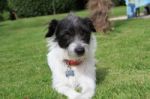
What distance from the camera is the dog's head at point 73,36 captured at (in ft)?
19.8

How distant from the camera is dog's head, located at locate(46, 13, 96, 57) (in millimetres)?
6047

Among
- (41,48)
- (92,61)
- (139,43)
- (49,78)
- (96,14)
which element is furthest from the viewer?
(96,14)

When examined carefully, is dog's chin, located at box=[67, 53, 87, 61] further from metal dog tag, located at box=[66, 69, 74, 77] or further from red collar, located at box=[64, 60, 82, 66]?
metal dog tag, located at box=[66, 69, 74, 77]

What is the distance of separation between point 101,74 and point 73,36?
1946 millimetres

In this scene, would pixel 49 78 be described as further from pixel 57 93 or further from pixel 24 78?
pixel 57 93

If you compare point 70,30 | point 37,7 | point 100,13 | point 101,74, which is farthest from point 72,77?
point 37,7

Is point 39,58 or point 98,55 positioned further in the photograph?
point 39,58

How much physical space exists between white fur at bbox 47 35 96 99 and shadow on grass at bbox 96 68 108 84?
1.97ft

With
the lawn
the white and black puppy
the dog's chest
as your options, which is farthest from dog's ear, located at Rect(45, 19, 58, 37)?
the lawn

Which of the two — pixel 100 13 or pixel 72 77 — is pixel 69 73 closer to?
pixel 72 77

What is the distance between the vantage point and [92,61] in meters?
6.72

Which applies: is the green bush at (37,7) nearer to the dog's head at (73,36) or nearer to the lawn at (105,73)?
the lawn at (105,73)

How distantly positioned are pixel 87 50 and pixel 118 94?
773 mm

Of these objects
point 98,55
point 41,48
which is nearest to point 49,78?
point 98,55
